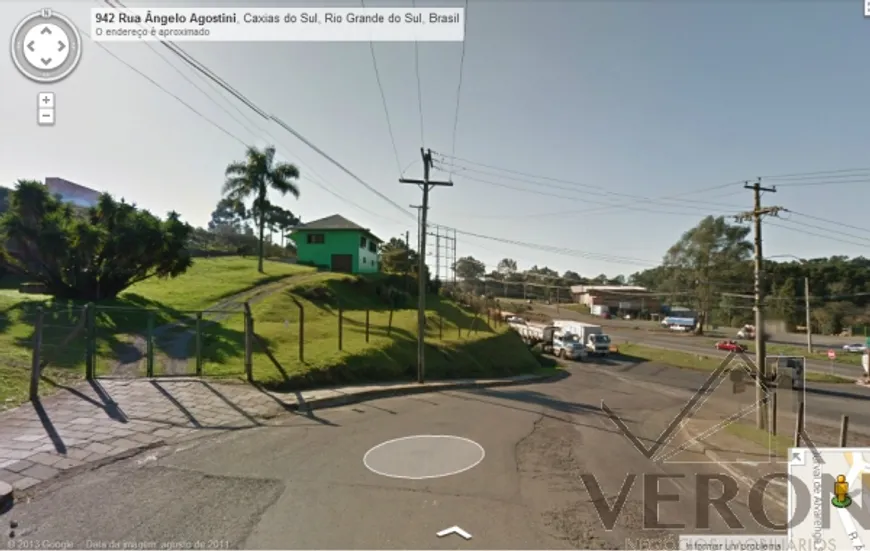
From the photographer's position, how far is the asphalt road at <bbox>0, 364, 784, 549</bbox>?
167 inches

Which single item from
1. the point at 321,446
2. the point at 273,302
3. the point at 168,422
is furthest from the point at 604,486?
the point at 273,302

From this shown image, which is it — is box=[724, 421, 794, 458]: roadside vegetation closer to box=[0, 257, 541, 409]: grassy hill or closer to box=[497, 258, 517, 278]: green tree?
box=[0, 257, 541, 409]: grassy hill

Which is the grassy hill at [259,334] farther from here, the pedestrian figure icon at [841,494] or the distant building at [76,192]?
the distant building at [76,192]

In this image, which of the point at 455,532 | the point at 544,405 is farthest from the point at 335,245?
the point at 455,532

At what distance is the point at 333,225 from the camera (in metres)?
43.6

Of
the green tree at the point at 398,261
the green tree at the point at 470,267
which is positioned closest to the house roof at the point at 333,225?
the green tree at the point at 398,261

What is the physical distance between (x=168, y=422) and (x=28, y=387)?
3396 millimetres

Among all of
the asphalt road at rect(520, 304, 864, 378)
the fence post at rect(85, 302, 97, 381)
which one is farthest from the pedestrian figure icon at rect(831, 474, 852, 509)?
the asphalt road at rect(520, 304, 864, 378)

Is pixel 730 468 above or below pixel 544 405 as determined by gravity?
above

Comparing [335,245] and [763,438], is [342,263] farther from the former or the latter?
[763,438]

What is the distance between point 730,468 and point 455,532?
6186 millimetres

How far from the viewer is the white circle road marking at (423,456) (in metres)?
6.18

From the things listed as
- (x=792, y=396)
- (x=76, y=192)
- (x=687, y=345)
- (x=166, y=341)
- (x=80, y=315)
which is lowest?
(x=687, y=345)

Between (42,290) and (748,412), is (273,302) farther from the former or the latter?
(748,412)
